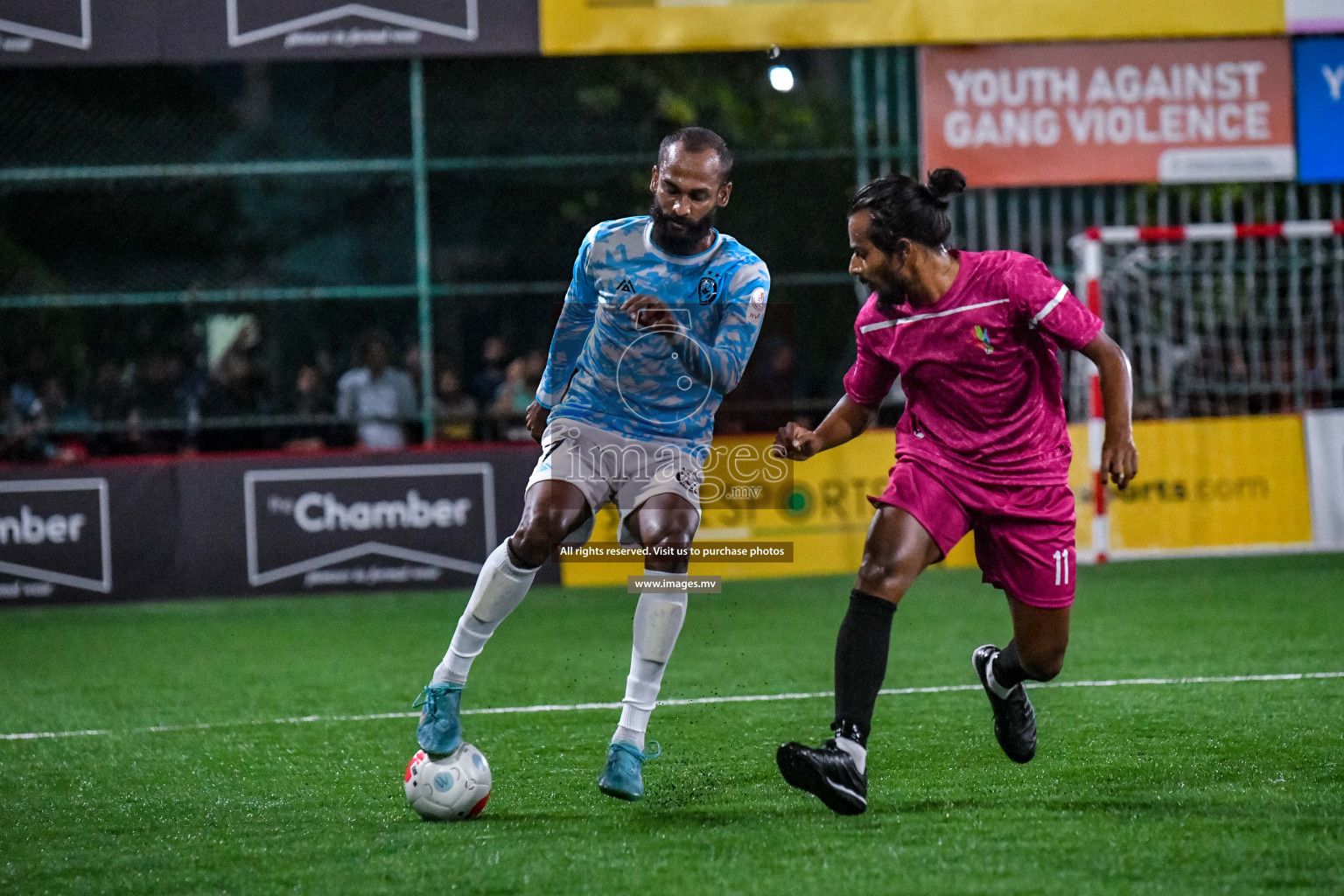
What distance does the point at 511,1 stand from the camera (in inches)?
483

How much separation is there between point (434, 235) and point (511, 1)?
4797mm

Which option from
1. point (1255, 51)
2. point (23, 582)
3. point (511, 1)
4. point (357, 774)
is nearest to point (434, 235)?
point (511, 1)

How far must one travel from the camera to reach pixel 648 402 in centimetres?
505

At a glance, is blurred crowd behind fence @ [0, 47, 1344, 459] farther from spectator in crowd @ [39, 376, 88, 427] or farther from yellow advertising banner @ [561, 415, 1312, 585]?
yellow advertising banner @ [561, 415, 1312, 585]

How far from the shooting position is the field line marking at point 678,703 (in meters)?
6.53

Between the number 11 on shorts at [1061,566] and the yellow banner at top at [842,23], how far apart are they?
812 centimetres

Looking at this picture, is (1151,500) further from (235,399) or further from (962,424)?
(962,424)

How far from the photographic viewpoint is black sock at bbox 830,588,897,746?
4.54 m

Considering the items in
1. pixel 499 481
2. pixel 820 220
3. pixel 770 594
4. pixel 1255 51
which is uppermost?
pixel 1255 51

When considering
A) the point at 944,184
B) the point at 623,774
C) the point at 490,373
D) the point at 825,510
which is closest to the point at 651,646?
the point at 623,774

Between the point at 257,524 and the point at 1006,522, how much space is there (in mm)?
8031

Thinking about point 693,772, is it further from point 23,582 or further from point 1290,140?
point 1290,140

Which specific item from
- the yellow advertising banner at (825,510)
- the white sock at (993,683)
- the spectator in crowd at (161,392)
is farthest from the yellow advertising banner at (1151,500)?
the white sock at (993,683)

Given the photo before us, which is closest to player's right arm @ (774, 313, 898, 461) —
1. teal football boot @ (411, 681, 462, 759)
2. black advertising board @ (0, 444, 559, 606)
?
teal football boot @ (411, 681, 462, 759)
